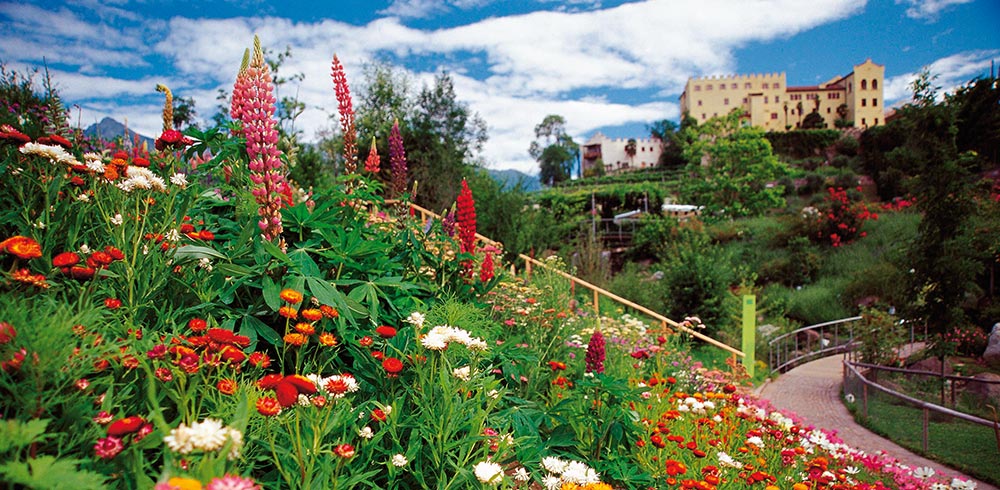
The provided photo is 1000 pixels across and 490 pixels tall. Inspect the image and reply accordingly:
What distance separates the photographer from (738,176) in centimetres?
2231

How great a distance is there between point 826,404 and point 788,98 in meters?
63.4

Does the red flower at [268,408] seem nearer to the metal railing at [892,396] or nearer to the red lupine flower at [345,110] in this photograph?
the red lupine flower at [345,110]

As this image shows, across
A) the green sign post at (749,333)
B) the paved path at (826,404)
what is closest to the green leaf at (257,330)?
the paved path at (826,404)

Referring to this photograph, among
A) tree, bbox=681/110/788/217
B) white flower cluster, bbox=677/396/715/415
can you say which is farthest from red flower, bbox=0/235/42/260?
tree, bbox=681/110/788/217

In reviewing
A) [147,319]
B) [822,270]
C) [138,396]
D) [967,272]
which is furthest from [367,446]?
[822,270]

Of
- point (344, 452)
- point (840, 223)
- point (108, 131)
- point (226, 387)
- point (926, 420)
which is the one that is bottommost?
point (926, 420)

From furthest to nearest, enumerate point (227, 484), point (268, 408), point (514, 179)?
point (514, 179)
point (268, 408)
point (227, 484)

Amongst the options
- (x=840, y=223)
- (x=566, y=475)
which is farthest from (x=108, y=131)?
(x=840, y=223)

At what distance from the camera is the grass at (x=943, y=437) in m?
4.73

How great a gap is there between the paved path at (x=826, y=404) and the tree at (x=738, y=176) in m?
11.8

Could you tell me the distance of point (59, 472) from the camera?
754 mm

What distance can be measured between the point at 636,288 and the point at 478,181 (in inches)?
172

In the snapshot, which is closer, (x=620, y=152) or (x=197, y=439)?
(x=197, y=439)

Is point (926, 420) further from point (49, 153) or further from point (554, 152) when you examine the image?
point (554, 152)
